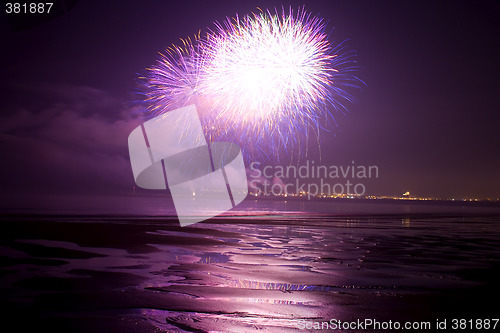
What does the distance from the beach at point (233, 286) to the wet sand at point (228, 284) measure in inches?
1.0

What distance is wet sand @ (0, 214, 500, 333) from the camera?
597 centimetres

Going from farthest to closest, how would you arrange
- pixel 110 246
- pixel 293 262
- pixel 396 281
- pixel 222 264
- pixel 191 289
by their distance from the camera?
pixel 110 246, pixel 293 262, pixel 222 264, pixel 396 281, pixel 191 289

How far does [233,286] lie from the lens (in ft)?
26.8

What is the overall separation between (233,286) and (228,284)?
22 cm

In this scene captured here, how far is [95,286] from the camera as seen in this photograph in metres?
7.90

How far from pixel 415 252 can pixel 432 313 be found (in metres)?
8.44

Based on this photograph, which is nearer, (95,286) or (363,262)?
(95,286)

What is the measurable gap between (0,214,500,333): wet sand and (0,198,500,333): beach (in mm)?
25

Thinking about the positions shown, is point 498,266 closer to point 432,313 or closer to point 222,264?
point 432,313

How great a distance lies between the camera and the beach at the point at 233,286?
5.93 metres

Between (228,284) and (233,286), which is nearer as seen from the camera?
(233,286)

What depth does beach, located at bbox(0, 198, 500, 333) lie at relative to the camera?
5.93 meters

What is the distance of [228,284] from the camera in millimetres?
8344

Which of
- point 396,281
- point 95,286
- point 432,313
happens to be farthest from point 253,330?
point 396,281
